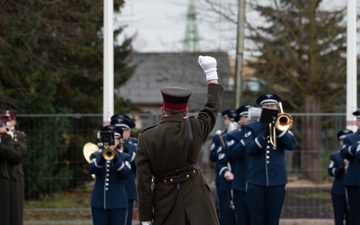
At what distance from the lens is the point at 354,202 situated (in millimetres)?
13922

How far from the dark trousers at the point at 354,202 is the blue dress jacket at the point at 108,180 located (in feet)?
13.0

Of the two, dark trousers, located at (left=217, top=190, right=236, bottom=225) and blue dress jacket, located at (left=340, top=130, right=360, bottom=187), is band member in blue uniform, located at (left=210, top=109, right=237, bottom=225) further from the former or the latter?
blue dress jacket, located at (left=340, top=130, right=360, bottom=187)

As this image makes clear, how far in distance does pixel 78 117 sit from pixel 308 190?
4936 millimetres

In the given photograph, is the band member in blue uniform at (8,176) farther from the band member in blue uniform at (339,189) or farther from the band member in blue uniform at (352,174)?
the band member in blue uniform at (339,189)

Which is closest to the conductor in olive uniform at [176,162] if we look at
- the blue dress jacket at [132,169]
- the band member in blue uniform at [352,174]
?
the blue dress jacket at [132,169]

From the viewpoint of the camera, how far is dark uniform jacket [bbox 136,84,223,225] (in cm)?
777

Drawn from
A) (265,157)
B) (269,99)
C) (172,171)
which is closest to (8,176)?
(265,157)

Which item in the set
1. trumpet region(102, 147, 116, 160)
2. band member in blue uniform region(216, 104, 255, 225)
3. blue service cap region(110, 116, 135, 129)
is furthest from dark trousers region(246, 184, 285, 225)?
blue service cap region(110, 116, 135, 129)

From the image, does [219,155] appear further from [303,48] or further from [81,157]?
[303,48]

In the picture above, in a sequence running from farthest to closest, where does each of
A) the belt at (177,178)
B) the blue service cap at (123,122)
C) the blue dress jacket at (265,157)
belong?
1. the blue service cap at (123,122)
2. the blue dress jacket at (265,157)
3. the belt at (177,178)

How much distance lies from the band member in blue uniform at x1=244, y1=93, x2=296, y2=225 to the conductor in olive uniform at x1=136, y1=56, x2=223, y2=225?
383 centimetres

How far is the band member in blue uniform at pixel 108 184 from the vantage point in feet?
37.9

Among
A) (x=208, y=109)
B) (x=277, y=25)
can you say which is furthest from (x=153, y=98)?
(x=208, y=109)

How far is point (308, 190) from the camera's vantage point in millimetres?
17281
